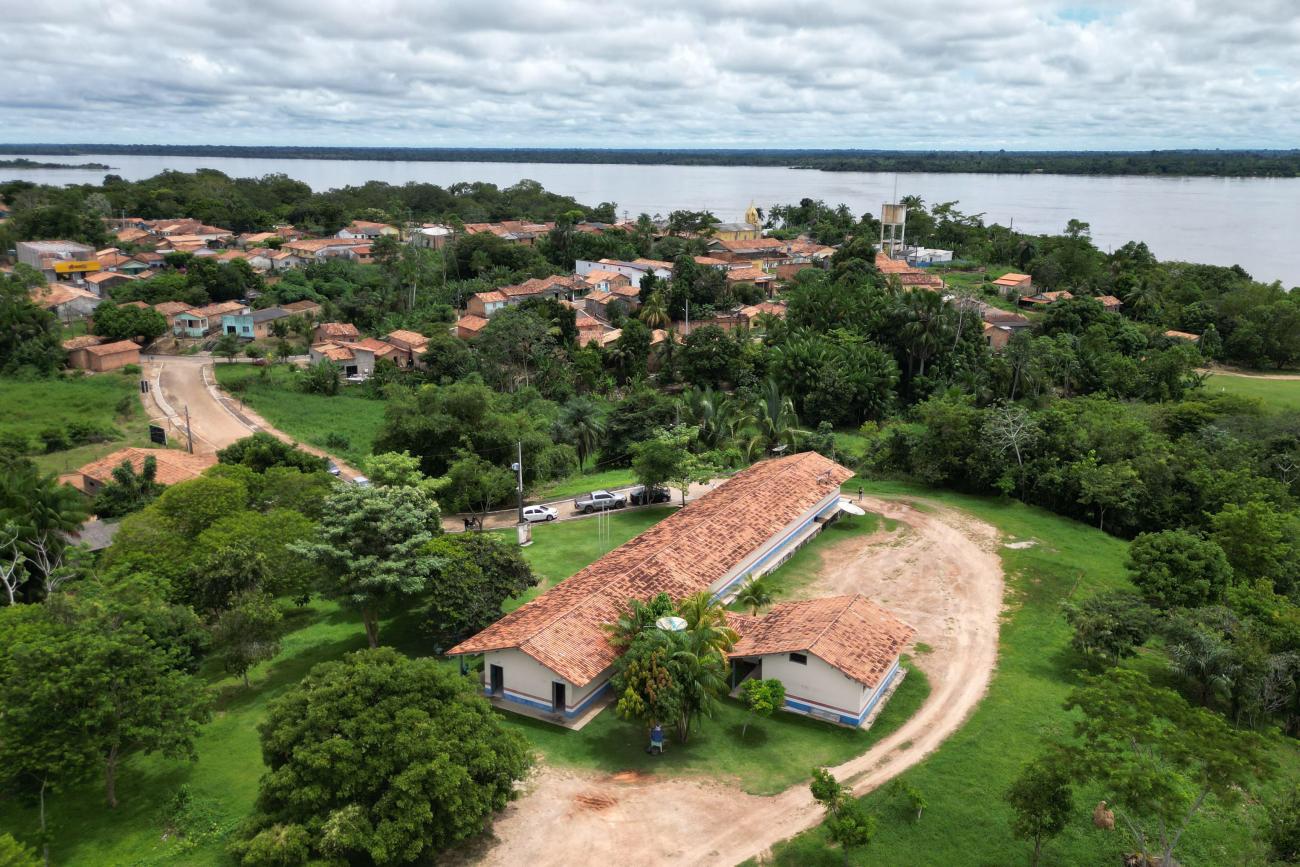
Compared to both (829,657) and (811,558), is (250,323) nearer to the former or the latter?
(811,558)

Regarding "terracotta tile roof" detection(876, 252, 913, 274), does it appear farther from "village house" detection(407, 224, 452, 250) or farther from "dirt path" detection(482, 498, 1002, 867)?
"dirt path" detection(482, 498, 1002, 867)

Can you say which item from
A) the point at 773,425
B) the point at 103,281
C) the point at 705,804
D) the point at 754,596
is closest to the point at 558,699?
the point at 705,804

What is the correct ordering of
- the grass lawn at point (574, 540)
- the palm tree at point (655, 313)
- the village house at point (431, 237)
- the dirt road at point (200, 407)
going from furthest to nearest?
the village house at point (431, 237) → the palm tree at point (655, 313) → the dirt road at point (200, 407) → the grass lawn at point (574, 540)

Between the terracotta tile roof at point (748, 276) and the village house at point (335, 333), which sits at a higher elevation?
the terracotta tile roof at point (748, 276)

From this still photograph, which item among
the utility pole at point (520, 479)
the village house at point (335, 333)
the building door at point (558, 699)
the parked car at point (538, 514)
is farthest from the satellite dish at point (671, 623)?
the village house at point (335, 333)

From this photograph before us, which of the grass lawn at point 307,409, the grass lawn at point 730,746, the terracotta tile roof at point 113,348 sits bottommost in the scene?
the grass lawn at point 307,409

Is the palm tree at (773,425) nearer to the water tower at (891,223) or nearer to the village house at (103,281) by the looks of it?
the water tower at (891,223)

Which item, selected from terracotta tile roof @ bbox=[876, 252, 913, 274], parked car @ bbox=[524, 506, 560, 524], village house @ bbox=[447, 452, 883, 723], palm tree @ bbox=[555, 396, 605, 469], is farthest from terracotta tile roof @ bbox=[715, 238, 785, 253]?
village house @ bbox=[447, 452, 883, 723]
